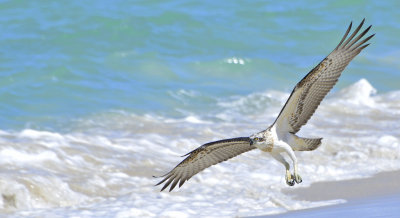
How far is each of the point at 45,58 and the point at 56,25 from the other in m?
1.97

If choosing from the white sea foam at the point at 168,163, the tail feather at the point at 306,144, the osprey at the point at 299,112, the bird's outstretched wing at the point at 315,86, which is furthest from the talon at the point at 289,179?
the white sea foam at the point at 168,163

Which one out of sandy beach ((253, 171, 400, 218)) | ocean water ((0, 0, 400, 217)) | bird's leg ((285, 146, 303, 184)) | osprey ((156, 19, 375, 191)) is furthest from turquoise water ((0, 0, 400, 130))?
bird's leg ((285, 146, 303, 184))

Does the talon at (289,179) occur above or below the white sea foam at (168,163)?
below

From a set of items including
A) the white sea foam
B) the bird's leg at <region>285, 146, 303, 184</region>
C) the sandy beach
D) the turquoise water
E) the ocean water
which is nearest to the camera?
the bird's leg at <region>285, 146, 303, 184</region>

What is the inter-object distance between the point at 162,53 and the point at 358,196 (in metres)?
8.71

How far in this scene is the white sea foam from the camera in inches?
321

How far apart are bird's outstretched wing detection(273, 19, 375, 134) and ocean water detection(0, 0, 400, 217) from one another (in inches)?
45.2

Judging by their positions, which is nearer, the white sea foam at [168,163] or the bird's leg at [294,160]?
the bird's leg at [294,160]

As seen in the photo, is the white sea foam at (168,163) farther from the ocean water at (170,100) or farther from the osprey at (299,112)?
the osprey at (299,112)

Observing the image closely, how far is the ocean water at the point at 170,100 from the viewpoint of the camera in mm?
8617

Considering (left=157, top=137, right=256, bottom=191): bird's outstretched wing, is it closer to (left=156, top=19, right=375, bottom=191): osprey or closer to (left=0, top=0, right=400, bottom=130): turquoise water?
(left=156, top=19, right=375, bottom=191): osprey

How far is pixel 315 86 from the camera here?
281 inches

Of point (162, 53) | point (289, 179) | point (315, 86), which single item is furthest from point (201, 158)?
point (162, 53)

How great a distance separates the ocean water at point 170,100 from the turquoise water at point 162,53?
0.11 feet
